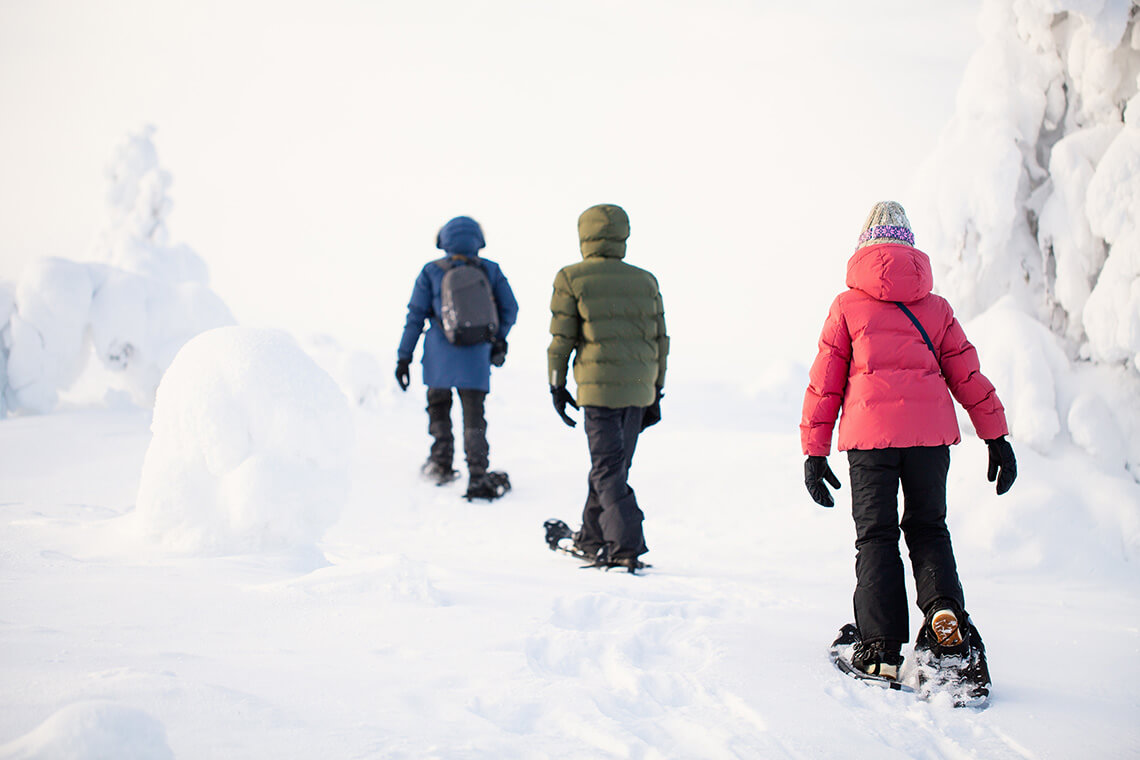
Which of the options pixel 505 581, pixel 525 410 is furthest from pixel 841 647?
pixel 525 410

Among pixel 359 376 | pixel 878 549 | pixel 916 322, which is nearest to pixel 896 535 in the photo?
pixel 878 549

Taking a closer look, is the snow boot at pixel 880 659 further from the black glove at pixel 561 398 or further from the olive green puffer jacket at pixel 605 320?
the black glove at pixel 561 398

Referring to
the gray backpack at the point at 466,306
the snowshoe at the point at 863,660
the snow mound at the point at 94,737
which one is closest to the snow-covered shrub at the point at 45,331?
the gray backpack at the point at 466,306

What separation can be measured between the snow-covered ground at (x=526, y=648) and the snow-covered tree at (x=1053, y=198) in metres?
1.12

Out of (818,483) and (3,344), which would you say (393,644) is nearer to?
(818,483)

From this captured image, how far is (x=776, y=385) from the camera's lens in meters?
18.7

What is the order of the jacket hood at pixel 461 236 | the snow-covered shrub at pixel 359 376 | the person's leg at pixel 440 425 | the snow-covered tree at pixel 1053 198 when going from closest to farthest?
1. the snow-covered tree at pixel 1053 198
2. the jacket hood at pixel 461 236
3. the person's leg at pixel 440 425
4. the snow-covered shrub at pixel 359 376

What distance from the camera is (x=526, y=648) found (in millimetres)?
2611

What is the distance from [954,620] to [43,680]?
2.88 meters

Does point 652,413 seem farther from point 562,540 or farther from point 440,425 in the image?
point 440,425

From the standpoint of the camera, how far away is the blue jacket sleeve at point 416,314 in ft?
21.9

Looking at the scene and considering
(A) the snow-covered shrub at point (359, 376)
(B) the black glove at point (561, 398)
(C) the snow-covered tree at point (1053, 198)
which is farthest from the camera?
(A) the snow-covered shrub at point (359, 376)

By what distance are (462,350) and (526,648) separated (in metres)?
4.31

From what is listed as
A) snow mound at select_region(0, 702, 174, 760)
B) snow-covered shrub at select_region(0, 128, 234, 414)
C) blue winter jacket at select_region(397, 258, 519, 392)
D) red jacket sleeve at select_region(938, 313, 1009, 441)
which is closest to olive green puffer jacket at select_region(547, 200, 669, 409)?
red jacket sleeve at select_region(938, 313, 1009, 441)
